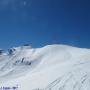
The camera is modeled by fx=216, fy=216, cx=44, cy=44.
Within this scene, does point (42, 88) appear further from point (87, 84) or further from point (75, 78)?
point (87, 84)

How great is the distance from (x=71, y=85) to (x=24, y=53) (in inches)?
2511

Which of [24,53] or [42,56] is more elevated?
[24,53]

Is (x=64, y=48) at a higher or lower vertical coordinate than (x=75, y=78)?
higher

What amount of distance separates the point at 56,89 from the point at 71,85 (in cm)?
160

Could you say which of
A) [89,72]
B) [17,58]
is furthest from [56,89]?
[17,58]

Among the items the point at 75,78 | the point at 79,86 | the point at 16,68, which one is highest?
the point at 16,68

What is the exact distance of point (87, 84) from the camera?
20859mm

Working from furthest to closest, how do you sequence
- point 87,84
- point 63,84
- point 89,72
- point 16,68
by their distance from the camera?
point 16,68, point 89,72, point 63,84, point 87,84

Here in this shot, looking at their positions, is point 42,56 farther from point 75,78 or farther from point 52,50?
point 75,78

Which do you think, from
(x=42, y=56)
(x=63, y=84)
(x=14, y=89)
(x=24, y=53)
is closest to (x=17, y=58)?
(x=24, y=53)

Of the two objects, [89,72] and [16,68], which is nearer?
[89,72]

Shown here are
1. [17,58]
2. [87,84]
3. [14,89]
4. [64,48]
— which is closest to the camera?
[87,84]

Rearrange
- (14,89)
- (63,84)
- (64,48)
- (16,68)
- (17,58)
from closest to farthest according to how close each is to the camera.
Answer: (63,84) → (14,89) → (16,68) → (64,48) → (17,58)

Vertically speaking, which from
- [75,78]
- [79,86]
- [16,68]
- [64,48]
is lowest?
[79,86]
